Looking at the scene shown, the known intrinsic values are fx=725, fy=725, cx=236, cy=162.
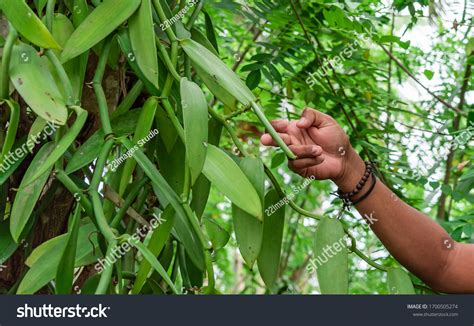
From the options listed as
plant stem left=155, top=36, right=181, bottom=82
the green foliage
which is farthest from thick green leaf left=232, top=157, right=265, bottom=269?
plant stem left=155, top=36, right=181, bottom=82

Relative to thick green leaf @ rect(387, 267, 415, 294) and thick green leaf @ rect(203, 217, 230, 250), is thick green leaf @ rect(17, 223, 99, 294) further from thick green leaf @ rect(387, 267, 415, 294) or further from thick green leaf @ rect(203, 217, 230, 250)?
thick green leaf @ rect(387, 267, 415, 294)

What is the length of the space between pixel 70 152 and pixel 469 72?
1.24 meters

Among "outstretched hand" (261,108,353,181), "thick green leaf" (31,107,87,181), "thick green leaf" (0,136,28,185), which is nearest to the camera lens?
"thick green leaf" (31,107,87,181)

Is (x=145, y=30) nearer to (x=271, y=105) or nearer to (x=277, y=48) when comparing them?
(x=277, y=48)

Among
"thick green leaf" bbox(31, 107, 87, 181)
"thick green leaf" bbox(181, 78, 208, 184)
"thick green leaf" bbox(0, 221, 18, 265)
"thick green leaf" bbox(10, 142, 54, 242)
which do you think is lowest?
"thick green leaf" bbox(0, 221, 18, 265)

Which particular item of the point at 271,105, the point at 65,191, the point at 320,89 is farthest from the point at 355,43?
the point at 65,191

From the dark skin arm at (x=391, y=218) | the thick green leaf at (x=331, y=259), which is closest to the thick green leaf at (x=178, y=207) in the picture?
the thick green leaf at (x=331, y=259)

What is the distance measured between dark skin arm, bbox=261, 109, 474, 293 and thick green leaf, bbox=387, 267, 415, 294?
0.59 ft

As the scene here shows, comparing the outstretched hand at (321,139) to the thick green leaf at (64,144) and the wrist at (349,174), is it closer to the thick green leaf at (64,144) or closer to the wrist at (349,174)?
the wrist at (349,174)

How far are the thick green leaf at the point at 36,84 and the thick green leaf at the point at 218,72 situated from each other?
5.4 inches

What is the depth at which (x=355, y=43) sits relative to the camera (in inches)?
55.1

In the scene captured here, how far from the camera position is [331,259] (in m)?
0.64

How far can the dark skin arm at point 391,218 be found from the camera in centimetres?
89

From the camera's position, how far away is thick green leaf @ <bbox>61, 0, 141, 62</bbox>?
646mm
